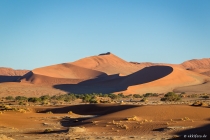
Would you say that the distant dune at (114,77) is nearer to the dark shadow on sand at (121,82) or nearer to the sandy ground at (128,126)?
the dark shadow on sand at (121,82)

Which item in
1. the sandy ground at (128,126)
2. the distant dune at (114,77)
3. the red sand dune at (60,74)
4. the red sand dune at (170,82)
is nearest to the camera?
the sandy ground at (128,126)

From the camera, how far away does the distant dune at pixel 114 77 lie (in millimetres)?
89750

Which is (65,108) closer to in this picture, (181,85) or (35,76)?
(181,85)

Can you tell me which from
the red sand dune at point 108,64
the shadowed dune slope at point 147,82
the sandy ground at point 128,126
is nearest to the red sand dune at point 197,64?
the red sand dune at point 108,64

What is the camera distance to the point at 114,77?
116m

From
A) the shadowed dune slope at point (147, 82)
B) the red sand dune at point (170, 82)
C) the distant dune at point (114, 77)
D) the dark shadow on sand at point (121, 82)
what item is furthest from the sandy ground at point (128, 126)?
the dark shadow on sand at point (121, 82)

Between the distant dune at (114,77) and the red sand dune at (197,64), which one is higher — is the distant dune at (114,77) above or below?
below

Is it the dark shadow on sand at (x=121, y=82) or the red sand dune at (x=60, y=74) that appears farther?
the red sand dune at (x=60, y=74)

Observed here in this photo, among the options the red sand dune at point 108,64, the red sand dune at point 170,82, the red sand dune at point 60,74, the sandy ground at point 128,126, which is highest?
the red sand dune at point 108,64

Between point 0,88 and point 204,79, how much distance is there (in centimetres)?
5036

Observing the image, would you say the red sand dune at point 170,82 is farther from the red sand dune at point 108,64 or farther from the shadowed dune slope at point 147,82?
the red sand dune at point 108,64

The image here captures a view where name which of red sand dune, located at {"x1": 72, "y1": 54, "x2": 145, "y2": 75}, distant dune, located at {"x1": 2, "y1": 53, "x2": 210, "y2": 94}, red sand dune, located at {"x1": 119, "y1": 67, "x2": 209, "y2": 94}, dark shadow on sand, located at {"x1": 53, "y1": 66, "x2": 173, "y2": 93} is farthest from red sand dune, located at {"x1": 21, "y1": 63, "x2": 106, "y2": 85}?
red sand dune, located at {"x1": 119, "y1": 67, "x2": 209, "y2": 94}

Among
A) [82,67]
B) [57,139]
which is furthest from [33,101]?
[82,67]

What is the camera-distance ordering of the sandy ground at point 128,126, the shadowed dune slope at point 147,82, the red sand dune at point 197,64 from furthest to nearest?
→ the red sand dune at point 197,64
the shadowed dune slope at point 147,82
the sandy ground at point 128,126
